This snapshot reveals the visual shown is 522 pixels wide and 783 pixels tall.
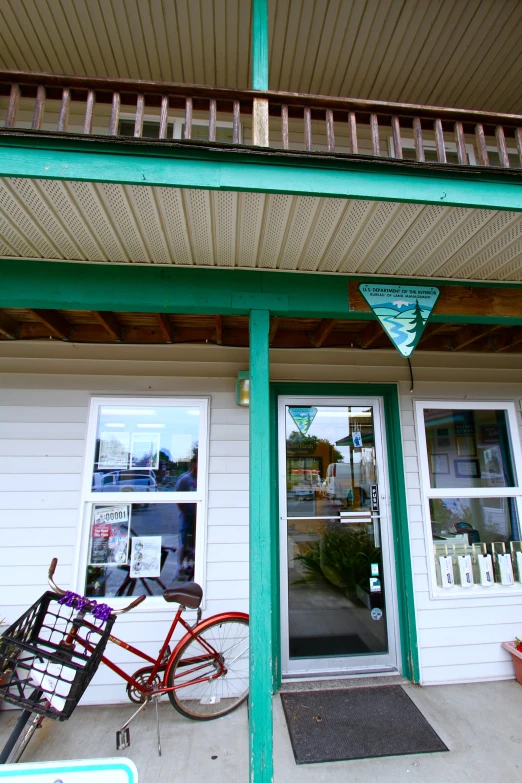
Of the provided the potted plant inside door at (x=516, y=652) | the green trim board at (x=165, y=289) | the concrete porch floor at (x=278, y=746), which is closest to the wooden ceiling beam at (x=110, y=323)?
the green trim board at (x=165, y=289)

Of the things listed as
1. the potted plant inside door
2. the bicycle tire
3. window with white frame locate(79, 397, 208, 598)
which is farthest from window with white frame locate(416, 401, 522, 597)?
the bicycle tire

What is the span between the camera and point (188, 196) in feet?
5.22

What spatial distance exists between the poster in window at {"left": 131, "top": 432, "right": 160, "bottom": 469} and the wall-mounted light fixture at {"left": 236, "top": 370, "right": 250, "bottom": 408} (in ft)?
2.29

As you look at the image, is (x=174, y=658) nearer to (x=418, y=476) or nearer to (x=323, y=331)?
(x=418, y=476)

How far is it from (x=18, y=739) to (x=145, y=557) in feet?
3.66

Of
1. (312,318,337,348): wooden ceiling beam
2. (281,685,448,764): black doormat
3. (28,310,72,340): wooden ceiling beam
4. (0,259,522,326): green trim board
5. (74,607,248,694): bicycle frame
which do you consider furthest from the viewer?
(312,318,337,348): wooden ceiling beam

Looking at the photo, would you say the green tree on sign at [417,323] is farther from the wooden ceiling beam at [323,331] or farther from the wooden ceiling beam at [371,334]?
the wooden ceiling beam at [371,334]

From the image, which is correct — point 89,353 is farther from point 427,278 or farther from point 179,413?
point 427,278

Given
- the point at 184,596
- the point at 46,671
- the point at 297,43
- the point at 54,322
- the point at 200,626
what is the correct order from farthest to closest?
the point at 297,43
the point at 54,322
the point at 200,626
the point at 184,596
the point at 46,671

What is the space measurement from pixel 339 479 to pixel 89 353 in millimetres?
2236

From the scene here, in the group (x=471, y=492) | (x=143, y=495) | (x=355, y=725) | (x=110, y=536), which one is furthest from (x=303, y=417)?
(x=355, y=725)

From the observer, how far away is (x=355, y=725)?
7.93ft

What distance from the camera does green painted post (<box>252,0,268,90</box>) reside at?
80.2 inches

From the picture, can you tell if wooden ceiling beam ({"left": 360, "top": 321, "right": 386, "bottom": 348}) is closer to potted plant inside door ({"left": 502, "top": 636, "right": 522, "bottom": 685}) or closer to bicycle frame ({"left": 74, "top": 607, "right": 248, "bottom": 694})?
bicycle frame ({"left": 74, "top": 607, "right": 248, "bottom": 694})
